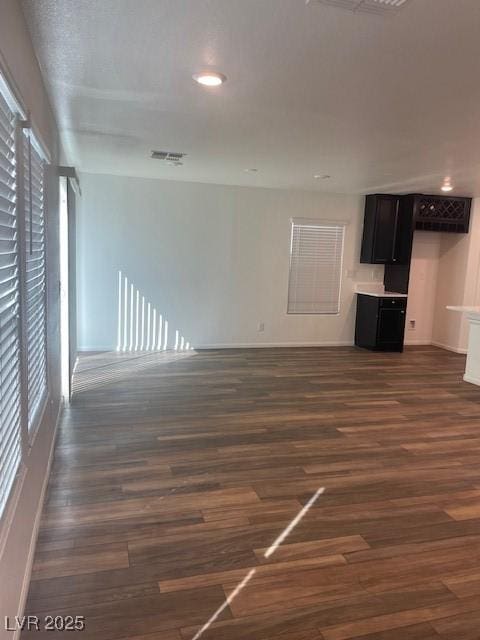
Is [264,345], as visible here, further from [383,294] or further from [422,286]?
[422,286]

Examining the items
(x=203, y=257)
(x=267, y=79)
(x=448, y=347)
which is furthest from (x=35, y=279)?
(x=448, y=347)

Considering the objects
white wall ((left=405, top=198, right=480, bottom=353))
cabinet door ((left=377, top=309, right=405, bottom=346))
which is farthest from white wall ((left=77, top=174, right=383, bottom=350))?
white wall ((left=405, top=198, right=480, bottom=353))

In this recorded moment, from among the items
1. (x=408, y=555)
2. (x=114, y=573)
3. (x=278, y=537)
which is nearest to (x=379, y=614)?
(x=408, y=555)

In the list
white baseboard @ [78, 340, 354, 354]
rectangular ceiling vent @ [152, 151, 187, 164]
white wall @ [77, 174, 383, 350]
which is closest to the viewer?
rectangular ceiling vent @ [152, 151, 187, 164]

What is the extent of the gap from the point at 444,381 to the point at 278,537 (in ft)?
13.6

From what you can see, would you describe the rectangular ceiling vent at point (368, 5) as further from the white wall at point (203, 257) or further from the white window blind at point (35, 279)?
the white wall at point (203, 257)

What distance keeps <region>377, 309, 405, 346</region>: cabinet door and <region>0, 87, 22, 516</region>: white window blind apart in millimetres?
6373

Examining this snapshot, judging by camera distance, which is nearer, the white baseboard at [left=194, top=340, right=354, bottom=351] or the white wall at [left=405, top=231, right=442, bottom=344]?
the white baseboard at [left=194, top=340, right=354, bottom=351]

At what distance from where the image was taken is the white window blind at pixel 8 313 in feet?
5.42

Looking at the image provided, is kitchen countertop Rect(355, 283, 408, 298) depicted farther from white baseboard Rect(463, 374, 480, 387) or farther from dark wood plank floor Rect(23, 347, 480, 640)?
dark wood plank floor Rect(23, 347, 480, 640)

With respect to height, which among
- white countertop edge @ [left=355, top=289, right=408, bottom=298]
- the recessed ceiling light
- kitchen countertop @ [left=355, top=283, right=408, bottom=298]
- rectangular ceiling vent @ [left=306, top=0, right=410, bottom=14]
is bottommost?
white countertop edge @ [left=355, top=289, right=408, bottom=298]

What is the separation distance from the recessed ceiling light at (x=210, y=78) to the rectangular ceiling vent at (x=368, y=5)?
A: 900 millimetres

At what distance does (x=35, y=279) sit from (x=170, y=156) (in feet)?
9.27

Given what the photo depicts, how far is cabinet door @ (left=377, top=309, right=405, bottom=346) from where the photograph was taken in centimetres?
752
